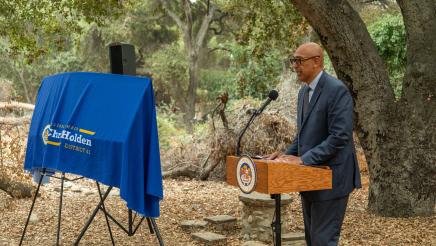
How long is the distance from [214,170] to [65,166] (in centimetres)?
707

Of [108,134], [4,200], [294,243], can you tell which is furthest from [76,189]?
[108,134]

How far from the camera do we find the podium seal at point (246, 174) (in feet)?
12.1

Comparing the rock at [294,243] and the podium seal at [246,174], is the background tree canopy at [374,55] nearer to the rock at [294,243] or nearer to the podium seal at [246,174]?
the rock at [294,243]

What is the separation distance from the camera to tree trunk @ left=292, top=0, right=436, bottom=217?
7219mm

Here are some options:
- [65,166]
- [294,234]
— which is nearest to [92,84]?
[65,166]

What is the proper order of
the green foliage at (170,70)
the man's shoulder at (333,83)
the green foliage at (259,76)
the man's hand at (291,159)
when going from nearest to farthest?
the man's hand at (291,159)
the man's shoulder at (333,83)
the green foliage at (259,76)
the green foliage at (170,70)

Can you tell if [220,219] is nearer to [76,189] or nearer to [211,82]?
[76,189]

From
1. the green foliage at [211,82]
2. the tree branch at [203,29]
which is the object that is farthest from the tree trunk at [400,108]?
the green foliage at [211,82]

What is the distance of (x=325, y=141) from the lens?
384cm

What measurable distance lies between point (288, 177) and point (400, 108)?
4.10 m

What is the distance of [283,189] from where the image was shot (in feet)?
11.9

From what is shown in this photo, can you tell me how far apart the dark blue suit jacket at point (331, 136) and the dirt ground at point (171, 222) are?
2.54 m

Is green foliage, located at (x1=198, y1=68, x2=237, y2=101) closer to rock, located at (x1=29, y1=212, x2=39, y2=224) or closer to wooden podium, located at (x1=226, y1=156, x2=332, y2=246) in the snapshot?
rock, located at (x1=29, y1=212, x2=39, y2=224)

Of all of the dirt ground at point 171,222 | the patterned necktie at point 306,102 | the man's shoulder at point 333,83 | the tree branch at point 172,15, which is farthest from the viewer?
the tree branch at point 172,15
